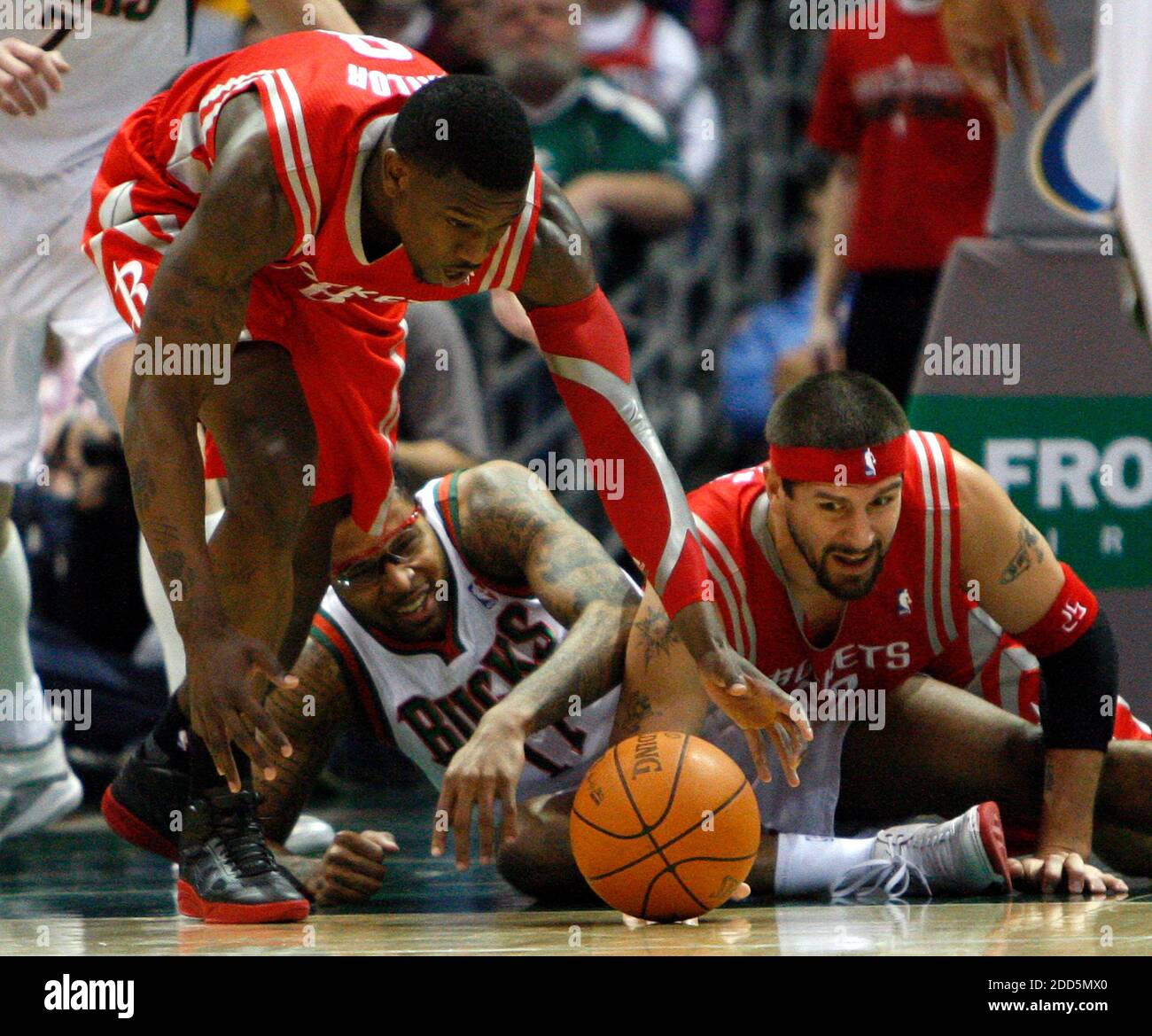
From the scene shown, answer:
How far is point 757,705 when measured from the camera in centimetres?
325

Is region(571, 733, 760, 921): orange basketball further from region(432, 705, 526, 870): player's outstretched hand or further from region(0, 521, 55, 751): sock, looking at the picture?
region(0, 521, 55, 751): sock

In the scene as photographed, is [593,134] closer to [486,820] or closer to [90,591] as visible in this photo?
[90,591]

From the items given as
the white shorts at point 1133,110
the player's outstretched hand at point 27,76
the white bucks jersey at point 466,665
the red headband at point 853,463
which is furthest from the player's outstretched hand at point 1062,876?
the player's outstretched hand at point 27,76

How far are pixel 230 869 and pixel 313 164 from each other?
4.14ft

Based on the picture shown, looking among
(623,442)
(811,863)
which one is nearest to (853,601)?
(811,863)

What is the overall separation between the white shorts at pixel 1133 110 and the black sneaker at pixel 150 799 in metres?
2.45

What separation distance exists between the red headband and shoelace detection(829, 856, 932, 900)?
774 millimetres

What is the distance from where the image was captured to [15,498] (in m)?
6.19

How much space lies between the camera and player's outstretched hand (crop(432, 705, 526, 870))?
311 centimetres

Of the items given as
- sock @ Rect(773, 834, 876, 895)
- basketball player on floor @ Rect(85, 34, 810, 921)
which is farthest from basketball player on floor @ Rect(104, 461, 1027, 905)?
basketball player on floor @ Rect(85, 34, 810, 921)

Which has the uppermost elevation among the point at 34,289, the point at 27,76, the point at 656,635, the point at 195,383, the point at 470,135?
the point at 27,76

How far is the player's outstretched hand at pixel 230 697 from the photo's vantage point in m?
2.96

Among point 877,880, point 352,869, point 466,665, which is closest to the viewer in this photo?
point 352,869
